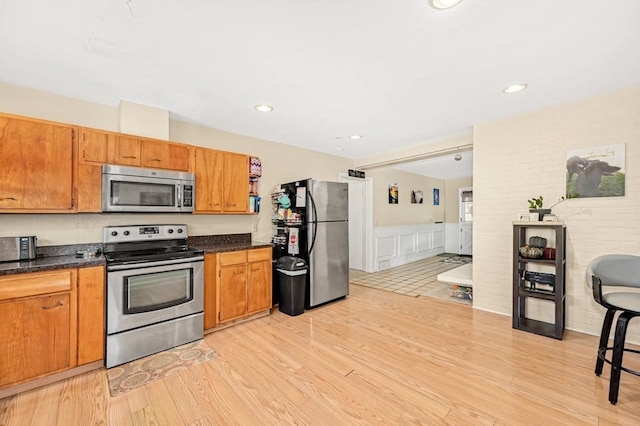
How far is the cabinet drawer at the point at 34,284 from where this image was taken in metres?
1.85

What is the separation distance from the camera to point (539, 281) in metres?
2.91

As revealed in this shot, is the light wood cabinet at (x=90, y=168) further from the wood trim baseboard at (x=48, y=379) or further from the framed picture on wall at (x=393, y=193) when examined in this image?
the framed picture on wall at (x=393, y=193)

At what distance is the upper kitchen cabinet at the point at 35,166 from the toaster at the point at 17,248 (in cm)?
25

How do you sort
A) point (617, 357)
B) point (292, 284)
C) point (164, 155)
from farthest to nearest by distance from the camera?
1. point (292, 284)
2. point (164, 155)
3. point (617, 357)

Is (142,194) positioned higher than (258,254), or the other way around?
(142,194)

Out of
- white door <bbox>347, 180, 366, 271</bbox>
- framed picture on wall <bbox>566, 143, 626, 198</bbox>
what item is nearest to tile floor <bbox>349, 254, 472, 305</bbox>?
Result: white door <bbox>347, 180, 366, 271</bbox>

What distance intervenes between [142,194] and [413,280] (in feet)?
15.0

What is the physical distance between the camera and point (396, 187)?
6695 mm

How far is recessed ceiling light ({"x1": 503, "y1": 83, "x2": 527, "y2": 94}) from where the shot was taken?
8.11 feet

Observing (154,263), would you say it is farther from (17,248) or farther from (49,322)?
(17,248)

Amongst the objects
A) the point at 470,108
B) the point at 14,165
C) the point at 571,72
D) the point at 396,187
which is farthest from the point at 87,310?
the point at 396,187

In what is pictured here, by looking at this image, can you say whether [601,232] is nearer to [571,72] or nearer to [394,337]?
[571,72]

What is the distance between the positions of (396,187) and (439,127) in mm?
3161

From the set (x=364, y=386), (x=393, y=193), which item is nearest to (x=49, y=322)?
(x=364, y=386)
